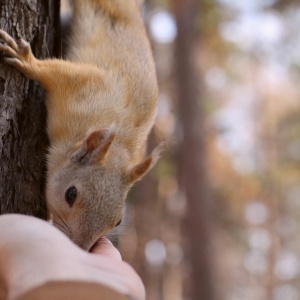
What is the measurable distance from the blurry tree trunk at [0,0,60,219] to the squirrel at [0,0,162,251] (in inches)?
1.6

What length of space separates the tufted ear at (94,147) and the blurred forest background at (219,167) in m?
0.45

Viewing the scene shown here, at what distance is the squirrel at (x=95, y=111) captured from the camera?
2.14 metres

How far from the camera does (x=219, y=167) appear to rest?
44.2 ft

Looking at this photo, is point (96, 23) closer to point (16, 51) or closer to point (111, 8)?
point (111, 8)

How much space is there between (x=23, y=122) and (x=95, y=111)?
386 mm

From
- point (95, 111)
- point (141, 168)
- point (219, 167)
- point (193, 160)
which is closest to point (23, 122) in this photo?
point (95, 111)

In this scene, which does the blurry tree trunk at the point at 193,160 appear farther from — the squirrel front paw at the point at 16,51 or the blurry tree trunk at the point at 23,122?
the squirrel front paw at the point at 16,51

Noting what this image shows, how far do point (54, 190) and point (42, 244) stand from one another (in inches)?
39.8

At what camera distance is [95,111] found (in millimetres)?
2400

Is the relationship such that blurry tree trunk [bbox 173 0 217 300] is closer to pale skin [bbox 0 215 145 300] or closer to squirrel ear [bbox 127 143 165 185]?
squirrel ear [bbox 127 143 165 185]

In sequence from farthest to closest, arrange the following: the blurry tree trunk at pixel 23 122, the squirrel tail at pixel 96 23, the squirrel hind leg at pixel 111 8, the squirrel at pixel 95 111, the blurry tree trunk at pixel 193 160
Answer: the blurry tree trunk at pixel 193 160 → the squirrel hind leg at pixel 111 8 → the squirrel tail at pixel 96 23 → the squirrel at pixel 95 111 → the blurry tree trunk at pixel 23 122

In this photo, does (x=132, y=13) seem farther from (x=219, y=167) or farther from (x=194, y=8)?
(x=219, y=167)

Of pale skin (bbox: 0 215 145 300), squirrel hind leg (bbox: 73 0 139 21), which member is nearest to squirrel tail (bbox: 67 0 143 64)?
squirrel hind leg (bbox: 73 0 139 21)

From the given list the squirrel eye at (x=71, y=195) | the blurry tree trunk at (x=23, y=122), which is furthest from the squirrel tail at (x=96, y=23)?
the squirrel eye at (x=71, y=195)
